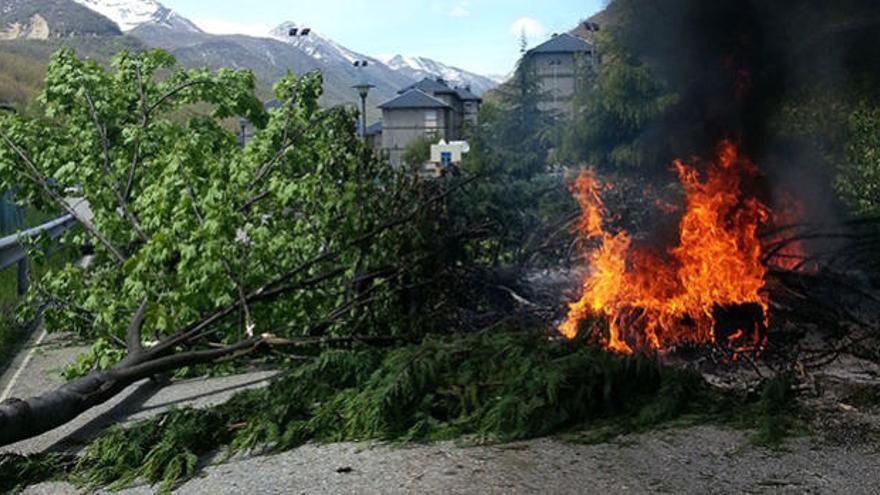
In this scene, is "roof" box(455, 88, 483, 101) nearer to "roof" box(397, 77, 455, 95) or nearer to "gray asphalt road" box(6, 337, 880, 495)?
"roof" box(397, 77, 455, 95)

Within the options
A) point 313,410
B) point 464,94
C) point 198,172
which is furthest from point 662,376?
point 464,94

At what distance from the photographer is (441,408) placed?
17.3ft

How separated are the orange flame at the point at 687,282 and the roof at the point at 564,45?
11.1 m

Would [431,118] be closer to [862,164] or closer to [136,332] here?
[862,164]

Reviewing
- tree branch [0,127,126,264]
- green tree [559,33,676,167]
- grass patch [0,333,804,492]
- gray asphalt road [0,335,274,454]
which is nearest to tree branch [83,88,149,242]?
tree branch [0,127,126,264]

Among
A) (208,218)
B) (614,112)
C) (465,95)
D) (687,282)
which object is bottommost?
(687,282)

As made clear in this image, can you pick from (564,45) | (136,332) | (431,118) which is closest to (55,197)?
(136,332)

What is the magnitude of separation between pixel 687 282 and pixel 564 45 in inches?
691

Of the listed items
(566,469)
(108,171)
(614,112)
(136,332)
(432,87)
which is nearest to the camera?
(566,469)

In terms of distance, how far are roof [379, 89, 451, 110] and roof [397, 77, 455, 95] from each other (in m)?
2.38

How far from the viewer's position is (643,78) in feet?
45.8

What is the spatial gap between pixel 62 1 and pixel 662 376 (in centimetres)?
21504

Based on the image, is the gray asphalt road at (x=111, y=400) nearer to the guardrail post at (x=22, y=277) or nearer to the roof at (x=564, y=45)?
the guardrail post at (x=22, y=277)

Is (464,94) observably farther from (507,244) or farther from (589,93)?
(507,244)
